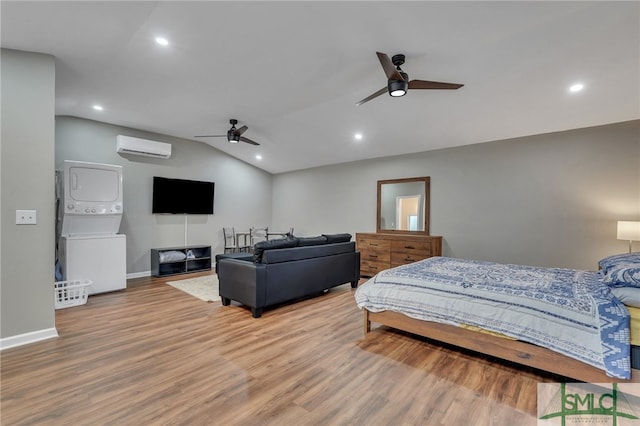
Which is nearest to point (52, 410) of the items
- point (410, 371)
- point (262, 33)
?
point (410, 371)

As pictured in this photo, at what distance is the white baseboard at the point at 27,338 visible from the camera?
2.61 metres

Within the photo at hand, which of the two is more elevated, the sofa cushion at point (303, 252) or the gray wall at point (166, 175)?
the gray wall at point (166, 175)

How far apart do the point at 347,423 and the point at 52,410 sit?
1.82 m

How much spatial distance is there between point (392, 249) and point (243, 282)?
2906 millimetres

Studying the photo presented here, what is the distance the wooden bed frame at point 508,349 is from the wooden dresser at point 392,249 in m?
2.47

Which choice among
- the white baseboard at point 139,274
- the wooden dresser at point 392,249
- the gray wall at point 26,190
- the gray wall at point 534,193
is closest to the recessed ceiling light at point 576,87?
the gray wall at point 534,193

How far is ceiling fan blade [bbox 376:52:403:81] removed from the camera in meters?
2.52

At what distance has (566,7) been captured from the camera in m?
2.23

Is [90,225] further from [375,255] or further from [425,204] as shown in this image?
[425,204]

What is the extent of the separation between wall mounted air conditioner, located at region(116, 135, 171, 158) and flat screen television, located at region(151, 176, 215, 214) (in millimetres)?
510

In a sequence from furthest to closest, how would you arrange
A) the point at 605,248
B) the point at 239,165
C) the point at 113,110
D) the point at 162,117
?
the point at 239,165 → the point at 162,117 → the point at 113,110 → the point at 605,248

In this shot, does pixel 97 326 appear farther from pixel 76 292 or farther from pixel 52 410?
pixel 52 410

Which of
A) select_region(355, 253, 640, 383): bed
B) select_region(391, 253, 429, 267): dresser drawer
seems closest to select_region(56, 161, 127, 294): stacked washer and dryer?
select_region(355, 253, 640, 383): bed

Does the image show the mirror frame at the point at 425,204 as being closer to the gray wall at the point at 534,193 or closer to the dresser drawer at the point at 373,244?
the gray wall at the point at 534,193
